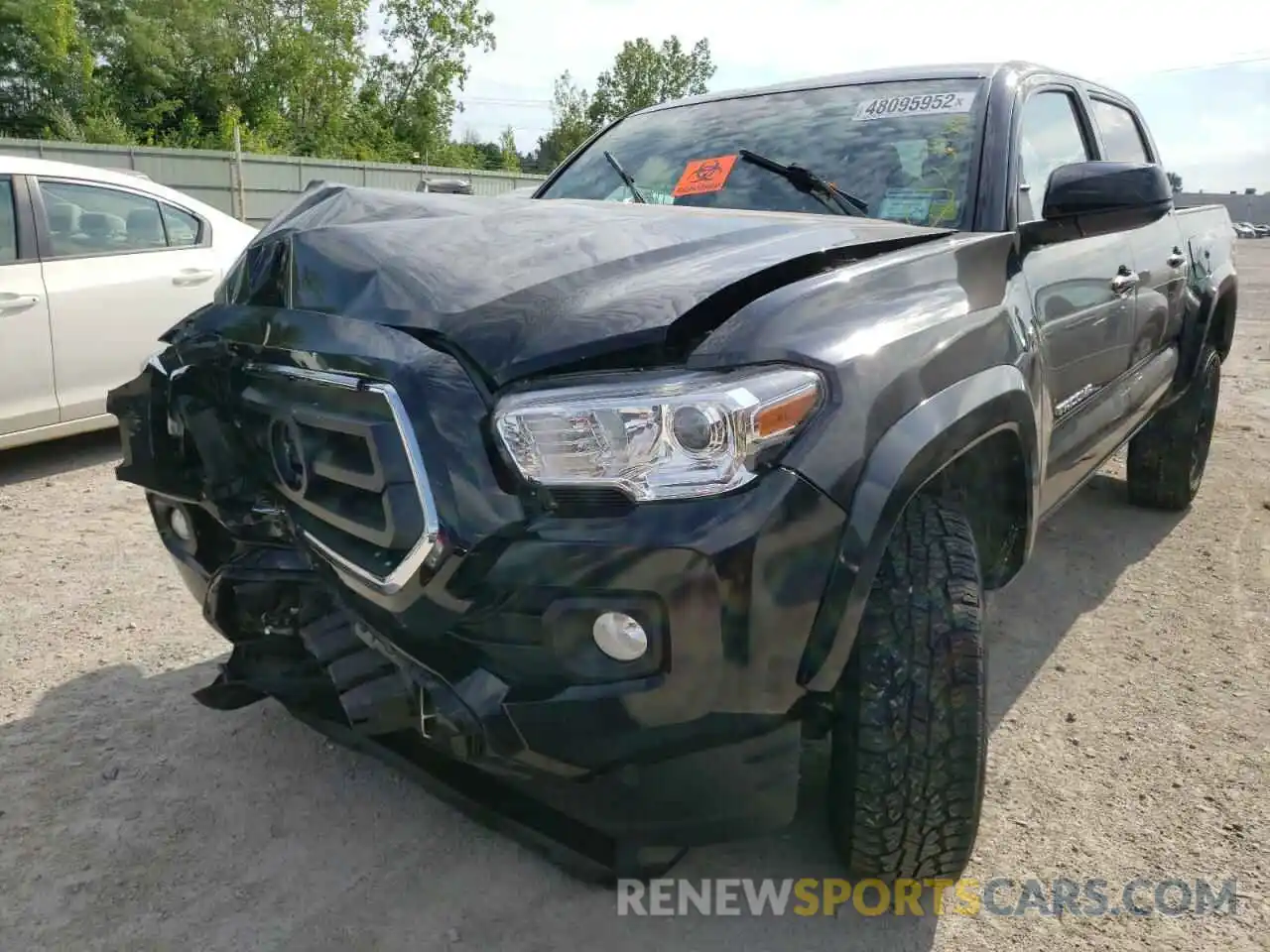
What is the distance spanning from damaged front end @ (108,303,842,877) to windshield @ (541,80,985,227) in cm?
134

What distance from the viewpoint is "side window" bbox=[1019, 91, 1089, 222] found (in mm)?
2697

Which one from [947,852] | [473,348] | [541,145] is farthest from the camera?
[541,145]

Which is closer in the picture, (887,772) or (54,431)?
(887,772)

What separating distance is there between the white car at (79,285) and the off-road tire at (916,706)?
11.9ft

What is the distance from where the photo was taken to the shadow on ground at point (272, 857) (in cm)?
196

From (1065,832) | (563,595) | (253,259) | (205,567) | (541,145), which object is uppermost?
(541,145)

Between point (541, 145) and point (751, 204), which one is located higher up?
point (541, 145)

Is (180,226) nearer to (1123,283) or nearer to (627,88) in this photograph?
(1123,283)

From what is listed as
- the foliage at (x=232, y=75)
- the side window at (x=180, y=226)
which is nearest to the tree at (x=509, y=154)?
the foliage at (x=232, y=75)

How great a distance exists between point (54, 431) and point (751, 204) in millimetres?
3699

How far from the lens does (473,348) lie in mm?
1654

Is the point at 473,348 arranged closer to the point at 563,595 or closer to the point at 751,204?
the point at 563,595

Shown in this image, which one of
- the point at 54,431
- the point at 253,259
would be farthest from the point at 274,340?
the point at 54,431

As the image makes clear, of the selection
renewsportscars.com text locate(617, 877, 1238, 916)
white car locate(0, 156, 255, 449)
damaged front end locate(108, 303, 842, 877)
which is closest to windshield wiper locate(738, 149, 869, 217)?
damaged front end locate(108, 303, 842, 877)
